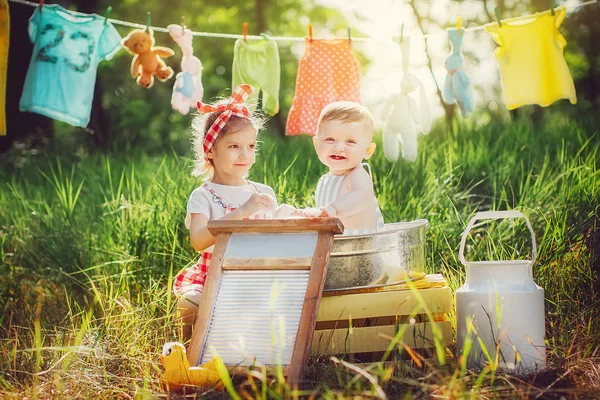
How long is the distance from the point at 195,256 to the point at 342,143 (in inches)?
49.9

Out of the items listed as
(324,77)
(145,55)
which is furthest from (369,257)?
(145,55)

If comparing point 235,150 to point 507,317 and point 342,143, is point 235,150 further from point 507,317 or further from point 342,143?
point 507,317

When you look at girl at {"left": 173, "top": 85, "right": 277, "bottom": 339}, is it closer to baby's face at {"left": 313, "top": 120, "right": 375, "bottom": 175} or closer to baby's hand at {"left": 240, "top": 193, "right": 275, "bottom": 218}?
baby's hand at {"left": 240, "top": 193, "right": 275, "bottom": 218}

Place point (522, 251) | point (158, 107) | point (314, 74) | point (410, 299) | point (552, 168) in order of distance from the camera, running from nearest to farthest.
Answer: point (410, 299) < point (522, 251) < point (314, 74) < point (552, 168) < point (158, 107)

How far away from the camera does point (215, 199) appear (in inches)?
126

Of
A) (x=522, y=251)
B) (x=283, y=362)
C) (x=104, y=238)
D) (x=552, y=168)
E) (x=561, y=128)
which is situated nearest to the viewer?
(x=283, y=362)

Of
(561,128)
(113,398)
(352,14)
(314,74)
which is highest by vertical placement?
(352,14)

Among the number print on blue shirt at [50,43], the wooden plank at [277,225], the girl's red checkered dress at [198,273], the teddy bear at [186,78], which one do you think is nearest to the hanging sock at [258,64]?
the teddy bear at [186,78]

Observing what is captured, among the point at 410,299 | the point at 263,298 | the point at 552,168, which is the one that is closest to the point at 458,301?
Answer: the point at 410,299

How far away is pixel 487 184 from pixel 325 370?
260 centimetres

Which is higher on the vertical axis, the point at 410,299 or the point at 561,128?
the point at 561,128

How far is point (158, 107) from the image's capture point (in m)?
11.1

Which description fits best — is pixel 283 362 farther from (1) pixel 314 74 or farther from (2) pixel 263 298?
(1) pixel 314 74

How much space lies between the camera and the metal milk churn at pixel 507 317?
8.54 feet
